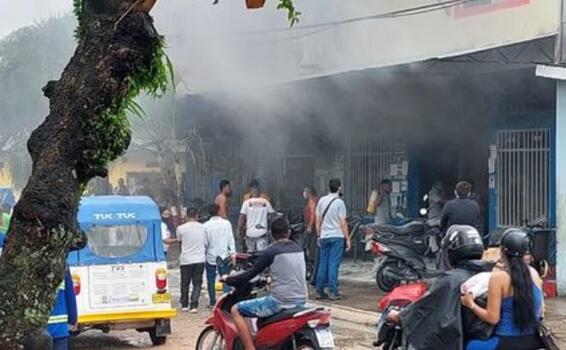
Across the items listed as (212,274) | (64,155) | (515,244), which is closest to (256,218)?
(212,274)

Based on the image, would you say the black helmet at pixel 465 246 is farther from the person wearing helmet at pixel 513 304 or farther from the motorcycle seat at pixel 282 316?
the motorcycle seat at pixel 282 316

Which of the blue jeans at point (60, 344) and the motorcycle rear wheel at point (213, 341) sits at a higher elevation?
the blue jeans at point (60, 344)

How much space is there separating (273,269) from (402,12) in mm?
8782

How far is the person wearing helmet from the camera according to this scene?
475 cm

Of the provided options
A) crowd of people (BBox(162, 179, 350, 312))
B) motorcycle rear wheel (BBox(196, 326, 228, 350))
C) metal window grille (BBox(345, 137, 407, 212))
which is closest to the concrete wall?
crowd of people (BBox(162, 179, 350, 312))

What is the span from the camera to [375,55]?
15766 millimetres

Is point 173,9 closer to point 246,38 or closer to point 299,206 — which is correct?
point 246,38

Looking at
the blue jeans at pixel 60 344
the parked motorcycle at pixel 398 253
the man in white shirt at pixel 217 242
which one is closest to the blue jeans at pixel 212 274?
the man in white shirt at pixel 217 242

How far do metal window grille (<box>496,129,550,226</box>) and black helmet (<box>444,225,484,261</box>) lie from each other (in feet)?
26.1

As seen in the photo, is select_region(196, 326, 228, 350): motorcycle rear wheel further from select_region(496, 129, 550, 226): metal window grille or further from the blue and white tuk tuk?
select_region(496, 129, 550, 226): metal window grille

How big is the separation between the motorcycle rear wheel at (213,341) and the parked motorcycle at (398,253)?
388 cm

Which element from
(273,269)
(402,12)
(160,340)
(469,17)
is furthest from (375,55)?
(273,269)

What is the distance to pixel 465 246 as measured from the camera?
5.18 metres

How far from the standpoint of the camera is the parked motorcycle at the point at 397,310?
18.4 ft
